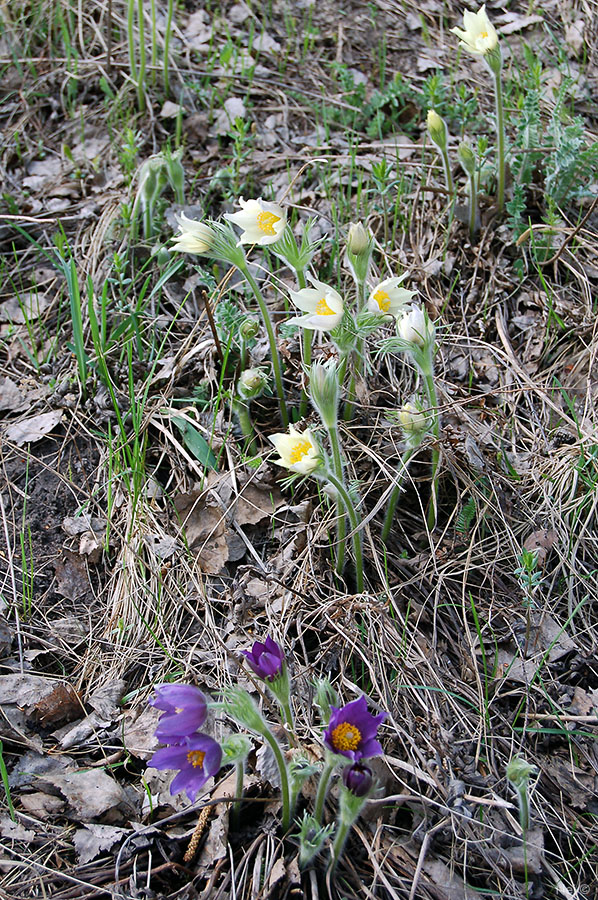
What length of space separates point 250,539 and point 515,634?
2.92ft

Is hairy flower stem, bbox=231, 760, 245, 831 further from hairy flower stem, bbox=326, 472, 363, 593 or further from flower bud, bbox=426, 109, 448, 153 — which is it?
flower bud, bbox=426, 109, 448, 153

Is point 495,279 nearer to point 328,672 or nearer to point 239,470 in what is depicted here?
point 239,470

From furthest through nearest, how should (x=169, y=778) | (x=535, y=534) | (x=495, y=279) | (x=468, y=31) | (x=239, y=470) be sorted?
(x=495, y=279)
(x=468, y=31)
(x=239, y=470)
(x=535, y=534)
(x=169, y=778)

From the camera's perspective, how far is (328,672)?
210cm

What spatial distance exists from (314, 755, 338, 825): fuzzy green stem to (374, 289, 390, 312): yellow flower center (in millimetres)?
1259

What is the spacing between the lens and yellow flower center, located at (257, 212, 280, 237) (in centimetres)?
231

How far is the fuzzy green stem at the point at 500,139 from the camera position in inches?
109

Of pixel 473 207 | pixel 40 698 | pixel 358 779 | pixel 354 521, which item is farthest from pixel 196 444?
pixel 473 207

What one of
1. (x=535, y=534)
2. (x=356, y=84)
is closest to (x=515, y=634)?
(x=535, y=534)

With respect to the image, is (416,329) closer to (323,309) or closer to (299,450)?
(323,309)

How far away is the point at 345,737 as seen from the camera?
5.27 feet

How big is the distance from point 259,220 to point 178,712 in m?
1.50

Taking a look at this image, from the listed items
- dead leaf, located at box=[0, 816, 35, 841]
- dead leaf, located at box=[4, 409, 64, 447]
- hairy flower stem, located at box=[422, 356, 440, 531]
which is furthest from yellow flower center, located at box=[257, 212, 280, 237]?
dead leaf, located at box=[0, 816, 35, 841]

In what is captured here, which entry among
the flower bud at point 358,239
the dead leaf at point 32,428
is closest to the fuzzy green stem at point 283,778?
the flower bud at point 358,239
